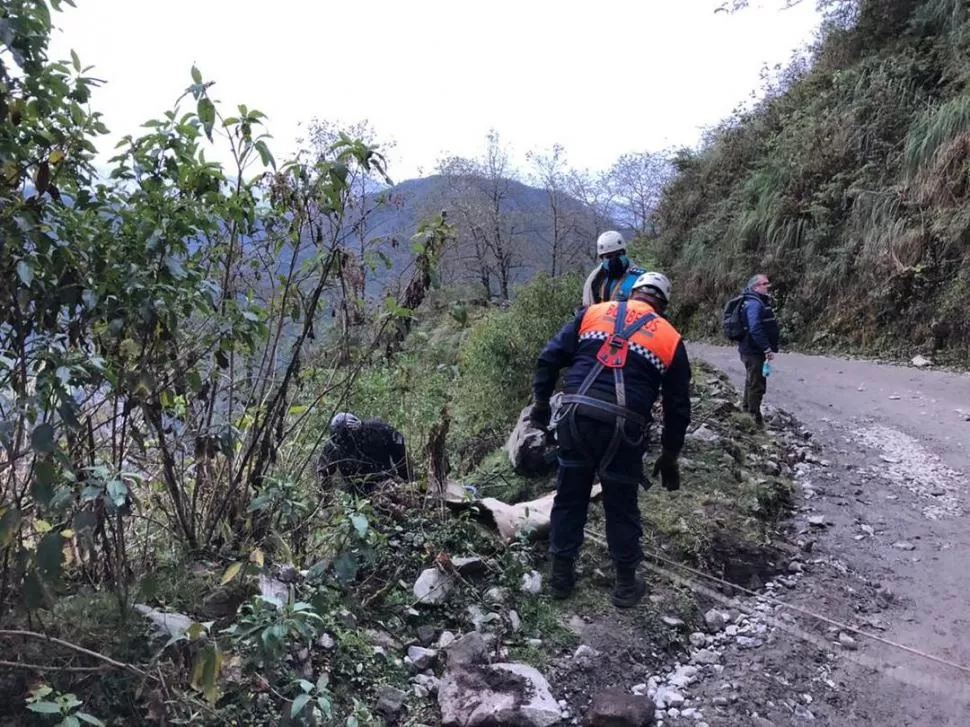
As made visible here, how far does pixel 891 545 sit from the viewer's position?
4.94 metres

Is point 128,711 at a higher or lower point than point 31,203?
lower

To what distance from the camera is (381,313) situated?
3.47 metres

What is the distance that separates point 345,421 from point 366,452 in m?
0.28

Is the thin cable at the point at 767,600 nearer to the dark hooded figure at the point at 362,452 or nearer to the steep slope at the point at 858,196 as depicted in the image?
the dark hooded figure at the point at 362,452

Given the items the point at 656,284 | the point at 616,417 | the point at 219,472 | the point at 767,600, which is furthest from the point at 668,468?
the point at 219,472

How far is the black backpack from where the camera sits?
746 centimetres

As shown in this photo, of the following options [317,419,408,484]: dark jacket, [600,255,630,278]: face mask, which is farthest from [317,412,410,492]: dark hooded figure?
[600,255,630,278]: face mask

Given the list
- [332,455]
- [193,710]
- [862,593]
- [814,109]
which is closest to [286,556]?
[193,710]

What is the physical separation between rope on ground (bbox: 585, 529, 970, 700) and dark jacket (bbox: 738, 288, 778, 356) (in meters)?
3.50

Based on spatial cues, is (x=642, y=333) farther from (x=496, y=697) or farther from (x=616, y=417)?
(x=496, y=697)

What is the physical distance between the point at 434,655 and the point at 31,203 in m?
2.36

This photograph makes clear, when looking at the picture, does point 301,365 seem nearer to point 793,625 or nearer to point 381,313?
point 381,313

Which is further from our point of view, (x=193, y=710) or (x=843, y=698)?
(x=843, y=698)

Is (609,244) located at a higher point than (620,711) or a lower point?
higher
